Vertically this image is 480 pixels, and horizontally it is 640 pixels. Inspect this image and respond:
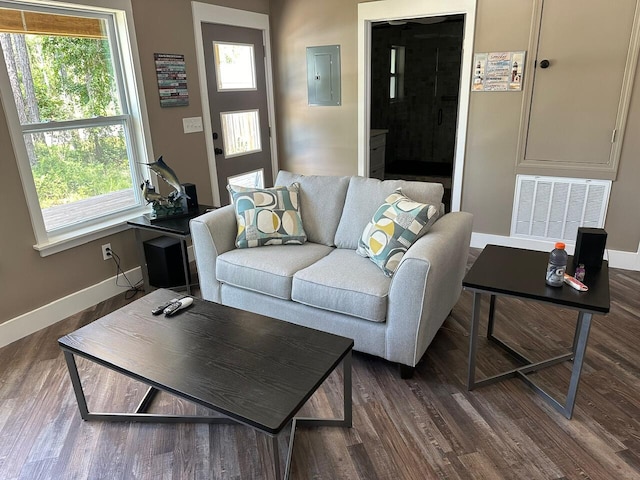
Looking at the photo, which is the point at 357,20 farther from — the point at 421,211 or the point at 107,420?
the point at 107,420

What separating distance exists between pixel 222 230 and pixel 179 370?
1.20 m

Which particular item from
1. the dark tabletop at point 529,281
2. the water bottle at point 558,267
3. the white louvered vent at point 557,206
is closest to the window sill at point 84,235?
the dark tabletop at point 529,281

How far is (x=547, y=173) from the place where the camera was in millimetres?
3494

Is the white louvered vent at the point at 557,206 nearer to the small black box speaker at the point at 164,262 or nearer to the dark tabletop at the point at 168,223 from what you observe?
the dark tabletop at the point at 168,223

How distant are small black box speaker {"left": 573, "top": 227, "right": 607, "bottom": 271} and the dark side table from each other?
7.22ft

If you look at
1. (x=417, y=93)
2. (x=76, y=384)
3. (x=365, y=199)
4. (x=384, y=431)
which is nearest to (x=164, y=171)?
(x=365, y=199)

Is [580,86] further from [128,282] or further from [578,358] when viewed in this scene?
[128,282]

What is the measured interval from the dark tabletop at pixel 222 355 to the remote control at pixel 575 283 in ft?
3.21

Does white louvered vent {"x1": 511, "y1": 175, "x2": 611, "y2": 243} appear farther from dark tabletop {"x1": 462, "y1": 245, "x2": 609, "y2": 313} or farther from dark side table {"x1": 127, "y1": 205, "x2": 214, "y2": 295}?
dark side table {"x1": 127, "y1": 205, "x2": 214, "y2": 295}

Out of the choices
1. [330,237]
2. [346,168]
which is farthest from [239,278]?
[346,168]

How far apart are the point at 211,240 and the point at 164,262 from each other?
691 millimetres

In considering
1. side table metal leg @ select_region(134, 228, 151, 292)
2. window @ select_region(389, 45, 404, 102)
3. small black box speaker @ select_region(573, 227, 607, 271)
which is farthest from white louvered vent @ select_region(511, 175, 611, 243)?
window @ select_region(389, 45, 404, 102)

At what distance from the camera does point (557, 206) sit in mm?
3535

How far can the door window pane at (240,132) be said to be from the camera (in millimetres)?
4051
